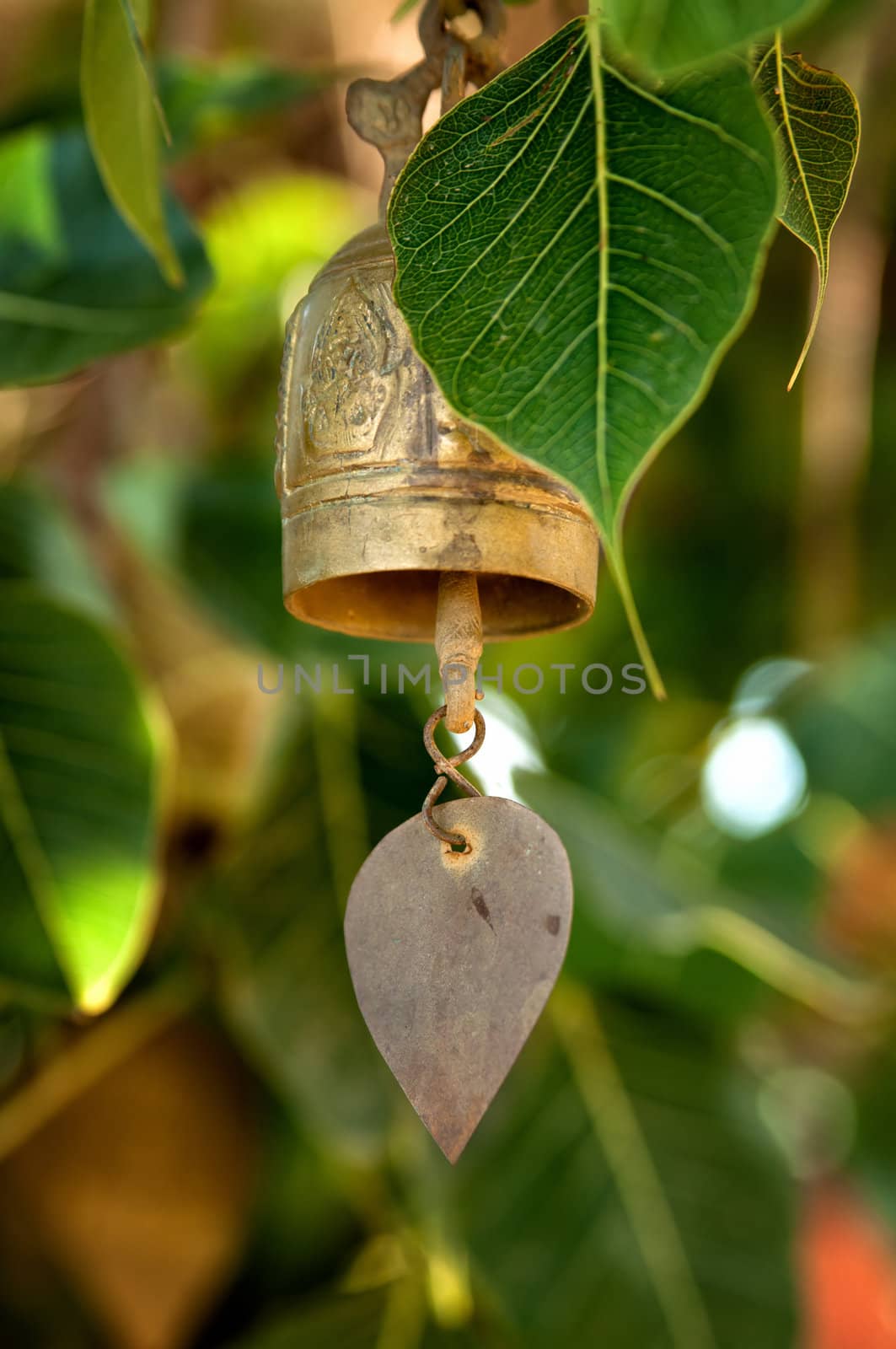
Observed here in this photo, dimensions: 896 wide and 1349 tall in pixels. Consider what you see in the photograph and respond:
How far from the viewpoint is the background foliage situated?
962mm

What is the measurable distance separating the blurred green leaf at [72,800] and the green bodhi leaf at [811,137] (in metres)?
0.56

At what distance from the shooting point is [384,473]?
50cm

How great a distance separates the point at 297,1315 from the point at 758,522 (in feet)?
4.91

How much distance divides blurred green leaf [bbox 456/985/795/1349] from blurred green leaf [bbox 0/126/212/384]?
0.76 meters

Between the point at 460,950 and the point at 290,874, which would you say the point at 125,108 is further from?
the point at 290,874

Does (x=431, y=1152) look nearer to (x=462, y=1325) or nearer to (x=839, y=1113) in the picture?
(x=462, y=1325)

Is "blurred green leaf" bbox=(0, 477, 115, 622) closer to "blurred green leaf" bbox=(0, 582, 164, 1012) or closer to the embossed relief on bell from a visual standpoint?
"blurred green leaf" bbox=(0, 582, 164, 1012)

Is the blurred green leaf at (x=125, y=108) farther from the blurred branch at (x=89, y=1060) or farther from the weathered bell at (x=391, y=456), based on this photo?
the blurred branch at (x=89, y=1060)

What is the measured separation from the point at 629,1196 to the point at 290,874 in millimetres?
420

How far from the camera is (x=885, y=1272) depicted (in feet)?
6.51

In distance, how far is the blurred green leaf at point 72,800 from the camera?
0.83 metres

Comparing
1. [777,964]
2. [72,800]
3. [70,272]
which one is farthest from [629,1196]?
[70,272]

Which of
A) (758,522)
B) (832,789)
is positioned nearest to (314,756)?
(832,789)

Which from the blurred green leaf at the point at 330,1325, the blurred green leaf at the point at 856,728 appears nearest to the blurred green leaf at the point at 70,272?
the blurred green leaf at the point at 330,1325
